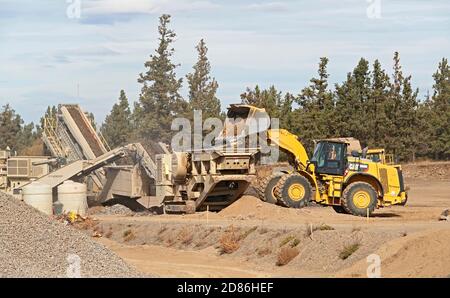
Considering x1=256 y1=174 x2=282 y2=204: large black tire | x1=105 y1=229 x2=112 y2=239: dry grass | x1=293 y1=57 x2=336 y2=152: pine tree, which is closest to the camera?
x1=256 y1=174 x2=282 y2=204: large black tire

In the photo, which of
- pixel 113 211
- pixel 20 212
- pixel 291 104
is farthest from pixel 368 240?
pixel 291 104

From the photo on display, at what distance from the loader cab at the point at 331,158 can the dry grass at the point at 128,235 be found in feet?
24.7

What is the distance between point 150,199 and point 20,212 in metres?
18.4

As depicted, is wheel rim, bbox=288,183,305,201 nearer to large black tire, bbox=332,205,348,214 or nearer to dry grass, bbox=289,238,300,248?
large black tire, bbox=332,205,348,214

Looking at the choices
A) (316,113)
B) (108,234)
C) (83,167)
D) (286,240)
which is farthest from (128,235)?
(316,113)

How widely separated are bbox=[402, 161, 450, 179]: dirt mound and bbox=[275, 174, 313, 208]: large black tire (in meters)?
33.5

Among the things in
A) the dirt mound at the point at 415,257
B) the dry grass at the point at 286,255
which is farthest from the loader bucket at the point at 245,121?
the dirt mound at the point at 415,257

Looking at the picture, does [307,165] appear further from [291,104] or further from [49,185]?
[291,104]

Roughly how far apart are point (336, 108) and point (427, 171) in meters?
8.24

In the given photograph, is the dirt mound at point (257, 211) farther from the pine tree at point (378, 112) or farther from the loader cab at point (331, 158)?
the pine tree at point (378, 112)

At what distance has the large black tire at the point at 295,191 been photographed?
34.1 metres

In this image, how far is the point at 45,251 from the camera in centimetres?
2227

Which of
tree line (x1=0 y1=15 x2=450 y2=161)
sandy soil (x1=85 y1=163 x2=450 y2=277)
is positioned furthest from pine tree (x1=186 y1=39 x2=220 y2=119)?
sandy soil (x1=85 y1=163 x2=450 y2=277)

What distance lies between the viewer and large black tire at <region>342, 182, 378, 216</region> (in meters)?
33.5
